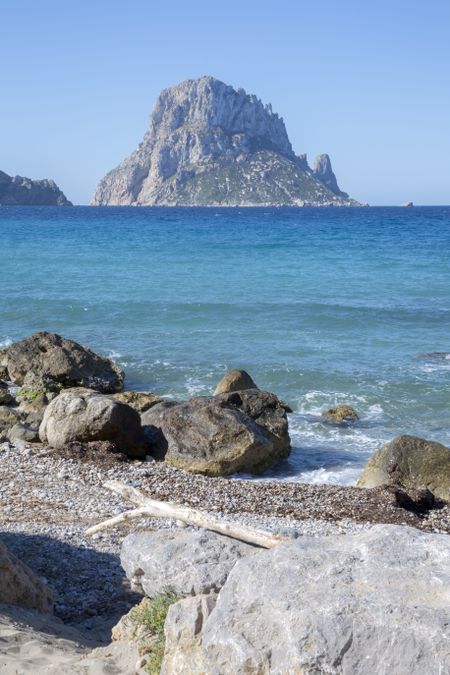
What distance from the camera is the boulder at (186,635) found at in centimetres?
516

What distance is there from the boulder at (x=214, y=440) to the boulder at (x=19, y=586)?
6585mm

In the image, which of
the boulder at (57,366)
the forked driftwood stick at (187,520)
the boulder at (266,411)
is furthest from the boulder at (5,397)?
the forked driftwood stick at (187,520)

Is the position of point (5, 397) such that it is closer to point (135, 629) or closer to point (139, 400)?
point (139, 400)

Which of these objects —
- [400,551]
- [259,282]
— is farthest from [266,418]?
[259,282]

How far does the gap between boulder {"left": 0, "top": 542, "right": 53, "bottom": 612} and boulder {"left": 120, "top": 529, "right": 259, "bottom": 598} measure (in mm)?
1296

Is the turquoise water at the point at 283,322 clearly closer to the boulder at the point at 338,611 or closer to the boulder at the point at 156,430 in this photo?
the boulder at the point at 156,430

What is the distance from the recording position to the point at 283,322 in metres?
30.3

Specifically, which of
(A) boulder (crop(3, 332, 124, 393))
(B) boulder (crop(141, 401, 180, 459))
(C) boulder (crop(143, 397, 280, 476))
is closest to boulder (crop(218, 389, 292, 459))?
(C) boulder (crop(143, 397, 280, 476))

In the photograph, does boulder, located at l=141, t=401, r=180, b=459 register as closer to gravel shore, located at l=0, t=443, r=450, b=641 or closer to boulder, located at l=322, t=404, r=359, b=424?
gravel shore, located at l=0, t=443, r=450, b=641

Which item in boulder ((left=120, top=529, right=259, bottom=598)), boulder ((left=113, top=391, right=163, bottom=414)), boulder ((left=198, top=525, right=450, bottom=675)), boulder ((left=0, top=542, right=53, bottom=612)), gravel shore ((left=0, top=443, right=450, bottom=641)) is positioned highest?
boulder ((left=198, top=525, right=450, bottom=675))

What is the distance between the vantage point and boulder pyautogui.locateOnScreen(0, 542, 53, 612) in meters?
7.60

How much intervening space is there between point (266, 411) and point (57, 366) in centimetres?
726

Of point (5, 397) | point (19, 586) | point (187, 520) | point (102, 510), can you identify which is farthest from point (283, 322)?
point (19, 586)

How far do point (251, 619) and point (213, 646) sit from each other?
30cm
